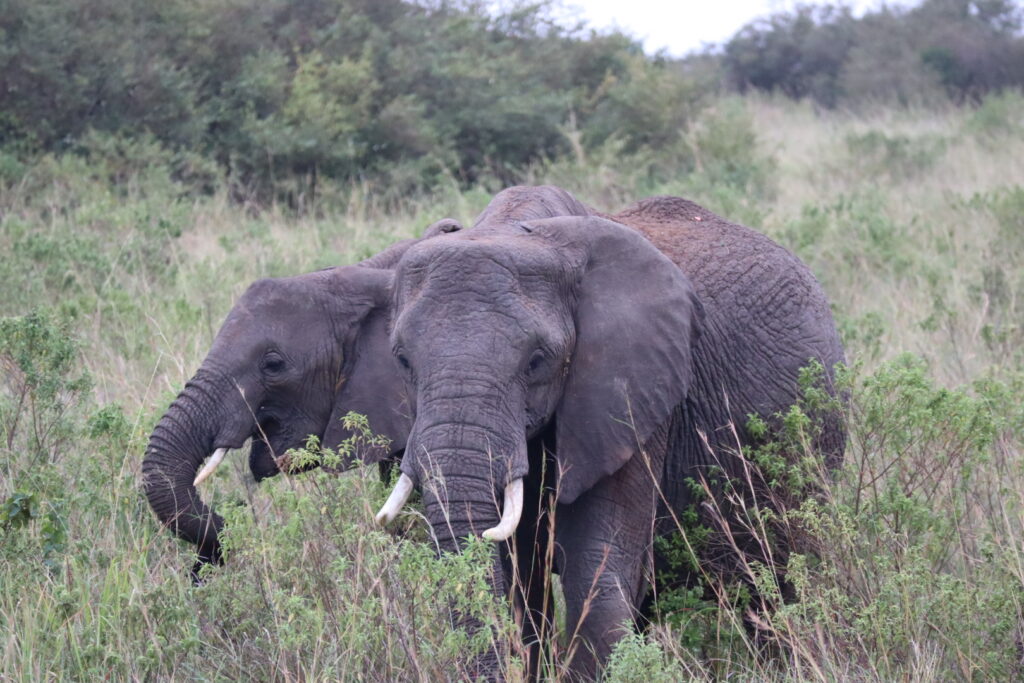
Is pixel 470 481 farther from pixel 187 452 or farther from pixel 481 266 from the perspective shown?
pixel 187 452

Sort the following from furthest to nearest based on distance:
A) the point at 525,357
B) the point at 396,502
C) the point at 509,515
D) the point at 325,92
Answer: the point at 325,92 → the point at 525,357 → the point at 396,502 → the point at 509,515

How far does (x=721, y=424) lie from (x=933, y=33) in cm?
2391

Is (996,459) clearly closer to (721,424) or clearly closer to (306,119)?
(721,424)

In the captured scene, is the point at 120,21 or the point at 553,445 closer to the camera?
the point at 553,445

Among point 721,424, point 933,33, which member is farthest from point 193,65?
point 933,33

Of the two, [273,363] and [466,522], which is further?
[273,363]

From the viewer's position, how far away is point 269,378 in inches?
205

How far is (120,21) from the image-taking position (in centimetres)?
1249

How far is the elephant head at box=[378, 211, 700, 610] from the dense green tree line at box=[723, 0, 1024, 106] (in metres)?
19.3

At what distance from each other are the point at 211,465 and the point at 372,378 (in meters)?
0.75

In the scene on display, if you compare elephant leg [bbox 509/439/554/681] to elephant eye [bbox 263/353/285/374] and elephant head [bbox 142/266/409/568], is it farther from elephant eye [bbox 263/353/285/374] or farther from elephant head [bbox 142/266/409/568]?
elephant eye [bbox 263/353/285/374]

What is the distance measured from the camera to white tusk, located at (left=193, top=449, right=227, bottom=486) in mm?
5039

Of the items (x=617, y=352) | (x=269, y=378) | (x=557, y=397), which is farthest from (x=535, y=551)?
(x=269, y=378)

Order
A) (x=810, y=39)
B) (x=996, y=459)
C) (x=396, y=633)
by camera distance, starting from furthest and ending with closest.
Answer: (x=810, y=39), (x=996, y=459), (x=396, y=633)
